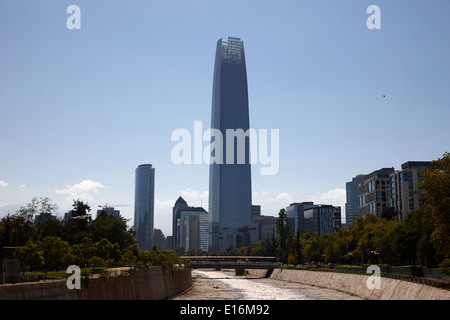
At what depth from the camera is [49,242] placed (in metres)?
82.9

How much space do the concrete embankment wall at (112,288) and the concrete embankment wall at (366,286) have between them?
118 feet

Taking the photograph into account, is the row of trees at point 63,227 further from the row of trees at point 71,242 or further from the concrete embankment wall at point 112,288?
the concrete embankment wall at point 112,288

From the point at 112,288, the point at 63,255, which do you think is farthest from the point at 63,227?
the point at 112,288

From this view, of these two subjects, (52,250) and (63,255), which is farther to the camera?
(63,255)

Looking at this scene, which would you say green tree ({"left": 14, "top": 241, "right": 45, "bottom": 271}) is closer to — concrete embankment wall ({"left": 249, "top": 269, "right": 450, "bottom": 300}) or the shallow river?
the shallow river

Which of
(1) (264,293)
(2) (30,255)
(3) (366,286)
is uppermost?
(2) (30,255)

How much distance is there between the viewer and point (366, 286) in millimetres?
90875

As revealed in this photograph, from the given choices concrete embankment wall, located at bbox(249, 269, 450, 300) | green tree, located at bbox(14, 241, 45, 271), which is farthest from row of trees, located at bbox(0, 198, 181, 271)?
concrete embankment wall, located at bbox(249, 269, 450, 300)

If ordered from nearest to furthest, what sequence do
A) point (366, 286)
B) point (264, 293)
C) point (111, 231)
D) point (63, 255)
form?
1. point (63, 255)
2. point (366, 286)
3. point (264, 293)
4. point (111, 231)

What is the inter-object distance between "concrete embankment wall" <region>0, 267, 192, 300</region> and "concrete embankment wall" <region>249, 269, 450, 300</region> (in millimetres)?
36037

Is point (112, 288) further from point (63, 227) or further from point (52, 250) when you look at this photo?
point (63, 227)

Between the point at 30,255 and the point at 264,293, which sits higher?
the point at 30,255

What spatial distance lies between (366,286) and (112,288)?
170ft
